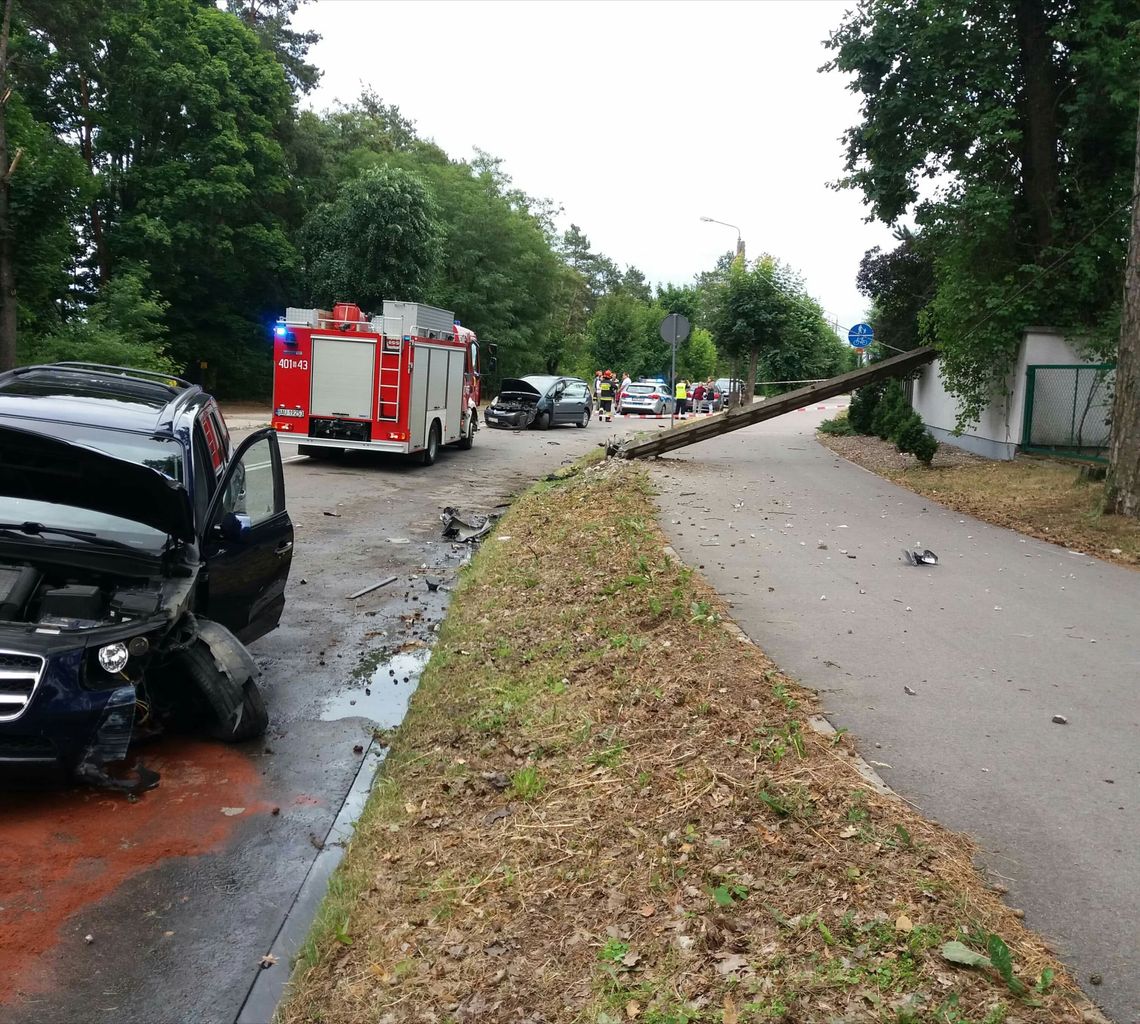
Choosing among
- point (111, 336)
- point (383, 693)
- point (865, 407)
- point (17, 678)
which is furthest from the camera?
point (865, 407)

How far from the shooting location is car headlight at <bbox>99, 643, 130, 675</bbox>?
453 cm

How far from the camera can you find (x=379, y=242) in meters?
35.8

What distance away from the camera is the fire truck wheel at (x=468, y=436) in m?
23.5

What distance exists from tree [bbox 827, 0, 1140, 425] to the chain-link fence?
0.73 meters

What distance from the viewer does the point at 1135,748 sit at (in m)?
5.11

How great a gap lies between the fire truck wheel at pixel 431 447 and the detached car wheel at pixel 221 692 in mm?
14571

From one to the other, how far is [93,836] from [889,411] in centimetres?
2225

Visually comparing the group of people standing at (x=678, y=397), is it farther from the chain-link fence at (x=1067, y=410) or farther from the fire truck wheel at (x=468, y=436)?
the chain-link fence at (x=1067, y=410)

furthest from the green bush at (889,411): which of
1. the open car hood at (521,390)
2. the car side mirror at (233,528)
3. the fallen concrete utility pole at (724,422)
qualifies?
the car side mirror at (233,528)

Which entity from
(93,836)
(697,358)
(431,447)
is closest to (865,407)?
(431,447)

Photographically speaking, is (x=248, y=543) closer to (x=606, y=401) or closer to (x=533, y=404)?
(x=533, y=404)

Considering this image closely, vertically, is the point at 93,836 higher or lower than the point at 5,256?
lower

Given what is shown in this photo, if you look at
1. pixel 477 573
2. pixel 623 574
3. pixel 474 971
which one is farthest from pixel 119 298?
pixel 474 971

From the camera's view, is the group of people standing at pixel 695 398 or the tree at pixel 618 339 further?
the tree at pixel 618 339
